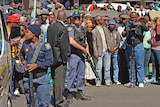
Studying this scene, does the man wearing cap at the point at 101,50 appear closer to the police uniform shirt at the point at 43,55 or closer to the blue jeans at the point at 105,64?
the blue jeans at the point at 105,64

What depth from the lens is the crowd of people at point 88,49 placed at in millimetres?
9633

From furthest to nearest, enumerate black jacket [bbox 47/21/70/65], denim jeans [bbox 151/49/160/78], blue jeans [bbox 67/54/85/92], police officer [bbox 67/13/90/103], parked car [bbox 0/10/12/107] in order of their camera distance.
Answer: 1. denim jeans [bbox 151/49/160/78]
2. blue jeans [bbox 67/54/85/92]
3. police officer [bbox 67/13/90/103]
4. black jacket [bbox 47/21/70/65]
5. parked car [bbox 0/10/12/107]

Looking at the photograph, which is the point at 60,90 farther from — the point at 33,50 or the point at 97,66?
the point at 97,66

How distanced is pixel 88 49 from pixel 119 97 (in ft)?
5.78

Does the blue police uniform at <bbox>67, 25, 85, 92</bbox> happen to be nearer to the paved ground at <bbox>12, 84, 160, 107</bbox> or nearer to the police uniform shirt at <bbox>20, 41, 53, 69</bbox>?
the paved ground at <bbox>12, 84, 160, 107</bbox>

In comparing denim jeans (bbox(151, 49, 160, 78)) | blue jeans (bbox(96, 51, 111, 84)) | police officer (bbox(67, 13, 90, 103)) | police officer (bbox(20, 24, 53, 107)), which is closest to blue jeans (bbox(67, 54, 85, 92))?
police officer (bbox(67, 13, 90, 103))

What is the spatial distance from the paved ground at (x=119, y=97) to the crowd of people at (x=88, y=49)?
0.26m

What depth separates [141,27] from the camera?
12.8 metres

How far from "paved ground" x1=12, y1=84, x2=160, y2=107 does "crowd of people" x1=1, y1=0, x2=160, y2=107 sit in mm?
262

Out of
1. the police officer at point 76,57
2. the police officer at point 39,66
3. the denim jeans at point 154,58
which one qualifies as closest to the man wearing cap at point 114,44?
the denim jeans at point 154,58

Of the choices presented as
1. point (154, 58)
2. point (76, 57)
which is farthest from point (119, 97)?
point (154, 58)

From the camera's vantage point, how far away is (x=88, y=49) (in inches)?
502

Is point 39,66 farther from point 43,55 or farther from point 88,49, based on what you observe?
point 88,49

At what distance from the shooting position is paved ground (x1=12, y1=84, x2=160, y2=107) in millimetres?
10750
